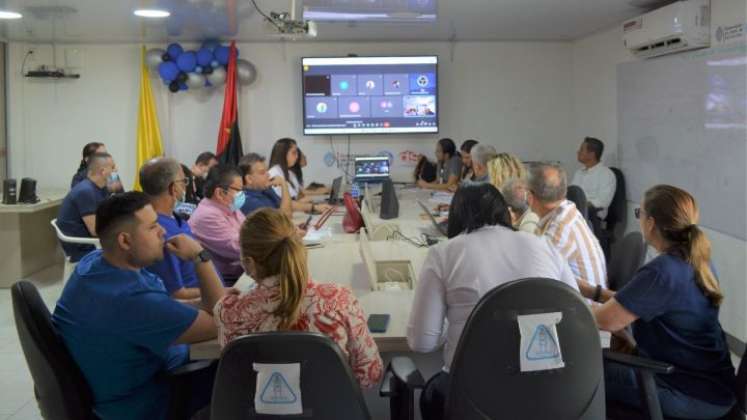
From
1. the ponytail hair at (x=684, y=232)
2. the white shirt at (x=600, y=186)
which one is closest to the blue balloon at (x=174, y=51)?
the white shirt at (x=600, y=186)

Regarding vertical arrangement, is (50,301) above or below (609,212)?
below

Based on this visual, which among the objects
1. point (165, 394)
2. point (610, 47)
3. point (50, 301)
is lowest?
point (50, 301)

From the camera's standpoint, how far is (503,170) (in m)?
4.26

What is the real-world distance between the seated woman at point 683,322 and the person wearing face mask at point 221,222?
2.22 m

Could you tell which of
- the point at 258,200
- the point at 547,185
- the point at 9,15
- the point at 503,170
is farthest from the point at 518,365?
the point at 9,15

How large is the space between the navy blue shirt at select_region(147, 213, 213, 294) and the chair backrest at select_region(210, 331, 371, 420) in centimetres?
115

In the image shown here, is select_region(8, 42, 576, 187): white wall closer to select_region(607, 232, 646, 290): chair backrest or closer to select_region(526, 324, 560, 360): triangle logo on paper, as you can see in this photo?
select_region(607, 232, 646, 290): chair backrest

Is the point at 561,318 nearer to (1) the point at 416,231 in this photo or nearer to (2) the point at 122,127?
(1) the point at 416,231

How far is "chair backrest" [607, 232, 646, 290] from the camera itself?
2.90 m

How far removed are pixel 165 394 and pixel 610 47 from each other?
5852 millimetres

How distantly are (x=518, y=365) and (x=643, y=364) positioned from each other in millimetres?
491

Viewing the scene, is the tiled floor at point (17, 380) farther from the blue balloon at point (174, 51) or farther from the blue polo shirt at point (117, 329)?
the blue balloon at point (174, 51)

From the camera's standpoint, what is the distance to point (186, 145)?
25.5ft

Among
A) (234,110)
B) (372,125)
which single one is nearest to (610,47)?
(372,125)
